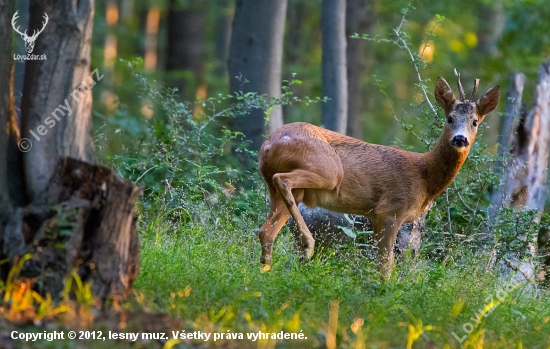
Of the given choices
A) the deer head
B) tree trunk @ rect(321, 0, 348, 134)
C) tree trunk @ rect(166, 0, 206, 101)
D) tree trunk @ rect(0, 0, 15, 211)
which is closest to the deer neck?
the deer head

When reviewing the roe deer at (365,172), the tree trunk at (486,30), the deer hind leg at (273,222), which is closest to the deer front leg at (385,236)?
the roe deer at (365,172)

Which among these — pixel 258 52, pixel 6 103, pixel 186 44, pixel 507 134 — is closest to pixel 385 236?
pixel 507 134

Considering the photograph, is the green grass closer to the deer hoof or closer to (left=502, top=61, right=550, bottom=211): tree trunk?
the deer hoof

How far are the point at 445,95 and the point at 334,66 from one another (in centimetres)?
437

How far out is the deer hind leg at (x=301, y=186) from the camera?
732 cm

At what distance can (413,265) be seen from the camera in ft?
24.8

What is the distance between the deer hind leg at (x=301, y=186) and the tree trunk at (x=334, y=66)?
190 inches

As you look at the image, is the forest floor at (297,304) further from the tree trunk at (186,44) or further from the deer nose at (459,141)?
the tree trunk at (186,44)

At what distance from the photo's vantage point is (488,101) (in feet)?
26.9

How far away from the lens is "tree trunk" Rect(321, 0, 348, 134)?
12422 mm

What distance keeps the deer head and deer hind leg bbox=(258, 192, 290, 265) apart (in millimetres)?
1809

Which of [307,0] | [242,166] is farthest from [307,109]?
[242,166]

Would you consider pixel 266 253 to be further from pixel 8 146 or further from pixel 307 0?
pixel 307 0

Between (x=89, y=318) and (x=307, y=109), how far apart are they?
2033 cm
